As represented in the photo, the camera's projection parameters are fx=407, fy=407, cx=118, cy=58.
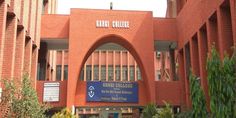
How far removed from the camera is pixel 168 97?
96.1 ft

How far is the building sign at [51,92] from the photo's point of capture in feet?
92.3

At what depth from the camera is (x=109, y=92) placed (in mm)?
28984

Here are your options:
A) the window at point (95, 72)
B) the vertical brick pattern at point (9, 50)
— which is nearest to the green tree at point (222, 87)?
the vertical brick pattern at point (9, 50)

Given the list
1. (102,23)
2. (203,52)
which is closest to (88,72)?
(102,23)

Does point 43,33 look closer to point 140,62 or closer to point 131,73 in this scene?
point 140,62

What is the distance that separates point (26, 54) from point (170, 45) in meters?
12.3

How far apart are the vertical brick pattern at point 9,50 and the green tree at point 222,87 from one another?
34.8 ft

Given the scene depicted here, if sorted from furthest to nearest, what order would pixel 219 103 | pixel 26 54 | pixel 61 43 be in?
pixel 61 43 → pixel 26 54 → pixel 219 103

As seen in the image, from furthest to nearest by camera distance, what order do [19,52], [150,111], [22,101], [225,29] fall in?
[150,111] < [19,52] < [225,29] < [22,101]

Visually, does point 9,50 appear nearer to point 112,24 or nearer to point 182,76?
point 112,24

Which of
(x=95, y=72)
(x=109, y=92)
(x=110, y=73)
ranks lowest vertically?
(x=109, y=92)

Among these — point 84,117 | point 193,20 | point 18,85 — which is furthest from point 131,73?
point 18,85

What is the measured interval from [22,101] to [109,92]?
1354cm

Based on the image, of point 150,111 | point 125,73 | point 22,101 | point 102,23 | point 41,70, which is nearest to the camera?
point 22,101
